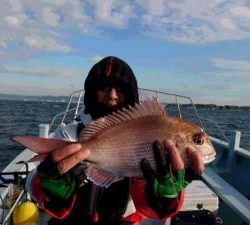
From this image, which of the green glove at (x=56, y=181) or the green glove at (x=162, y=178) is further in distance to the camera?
the green glove at (x=56, y=181)

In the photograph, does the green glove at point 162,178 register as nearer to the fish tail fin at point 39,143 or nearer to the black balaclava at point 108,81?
the fish tail fin at point 39,143

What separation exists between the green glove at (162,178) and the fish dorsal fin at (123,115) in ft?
0.94

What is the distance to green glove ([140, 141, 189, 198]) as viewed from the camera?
10.6ft

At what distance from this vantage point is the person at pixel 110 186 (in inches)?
128

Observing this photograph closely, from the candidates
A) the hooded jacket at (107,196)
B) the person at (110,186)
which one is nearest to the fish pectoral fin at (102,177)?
the person at (110,186)

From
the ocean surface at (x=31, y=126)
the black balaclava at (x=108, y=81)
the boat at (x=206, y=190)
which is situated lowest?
the ocean surface at (x=31, y=126)

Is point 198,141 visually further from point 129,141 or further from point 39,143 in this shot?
point 39,143

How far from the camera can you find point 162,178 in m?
3.46

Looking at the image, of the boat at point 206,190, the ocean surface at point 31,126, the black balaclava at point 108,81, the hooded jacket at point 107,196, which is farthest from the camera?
the ocean surface at point 31,126

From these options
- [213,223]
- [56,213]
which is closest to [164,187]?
[56,213]

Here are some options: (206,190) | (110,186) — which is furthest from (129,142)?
(206,190)

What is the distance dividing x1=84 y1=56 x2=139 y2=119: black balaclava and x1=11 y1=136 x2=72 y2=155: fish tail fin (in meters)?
1.03

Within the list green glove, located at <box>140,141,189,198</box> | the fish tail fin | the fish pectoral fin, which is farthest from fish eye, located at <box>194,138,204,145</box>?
the fish tail fin

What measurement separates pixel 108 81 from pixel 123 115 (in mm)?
825
